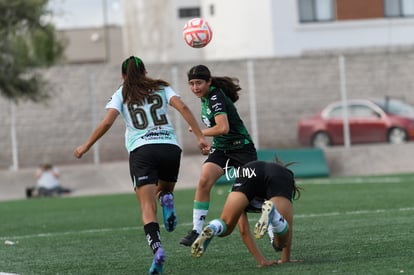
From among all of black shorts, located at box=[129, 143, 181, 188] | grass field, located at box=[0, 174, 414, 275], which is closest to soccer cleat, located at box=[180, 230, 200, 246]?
grass field, located at box=[0, 174, 414, 275]

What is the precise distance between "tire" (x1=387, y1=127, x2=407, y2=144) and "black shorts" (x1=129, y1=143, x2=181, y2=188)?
23498mm

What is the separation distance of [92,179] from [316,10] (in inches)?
855

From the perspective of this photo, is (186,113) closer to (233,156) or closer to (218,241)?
(233,156)

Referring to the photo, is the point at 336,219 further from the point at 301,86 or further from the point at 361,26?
the point at 361,26

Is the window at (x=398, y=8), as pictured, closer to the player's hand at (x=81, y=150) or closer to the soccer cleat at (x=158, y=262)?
the player's hand at (x=81, y=150)

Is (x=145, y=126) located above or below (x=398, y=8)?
below

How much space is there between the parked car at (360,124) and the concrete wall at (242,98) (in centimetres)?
42

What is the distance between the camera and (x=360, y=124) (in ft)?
109

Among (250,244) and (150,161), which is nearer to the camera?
(250,244)

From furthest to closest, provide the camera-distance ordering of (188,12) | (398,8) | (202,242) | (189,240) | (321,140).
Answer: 1. (188,12)
2. (398,8)
3. (321,140)
4. (189,240)
5. (202,242)

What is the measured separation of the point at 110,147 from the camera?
33.6 metres

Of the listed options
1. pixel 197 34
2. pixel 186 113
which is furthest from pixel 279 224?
pixel 197 34

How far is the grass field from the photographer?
10664mm

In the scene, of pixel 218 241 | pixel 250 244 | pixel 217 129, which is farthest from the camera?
pixel 218 241
